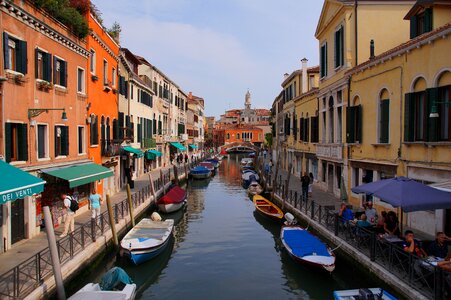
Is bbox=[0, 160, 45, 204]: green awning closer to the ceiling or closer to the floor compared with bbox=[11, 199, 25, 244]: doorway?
closer to the ceiling

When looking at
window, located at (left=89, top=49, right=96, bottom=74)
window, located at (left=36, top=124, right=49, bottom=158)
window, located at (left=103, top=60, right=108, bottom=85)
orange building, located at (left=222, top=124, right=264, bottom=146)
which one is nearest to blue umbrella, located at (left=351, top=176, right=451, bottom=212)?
window, located at (left=36, top=124, right=49, bottom=158)

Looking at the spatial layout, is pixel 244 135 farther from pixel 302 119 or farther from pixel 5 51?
pixel 5 51

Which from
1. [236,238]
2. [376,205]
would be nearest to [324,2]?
[376,205]

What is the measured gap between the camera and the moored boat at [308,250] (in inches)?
446

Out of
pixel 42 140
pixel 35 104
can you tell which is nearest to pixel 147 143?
pixel 42 140

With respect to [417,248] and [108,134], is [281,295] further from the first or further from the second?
[108,134]

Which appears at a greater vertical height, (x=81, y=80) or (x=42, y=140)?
(x=81, y=80)

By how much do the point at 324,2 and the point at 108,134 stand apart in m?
13.0

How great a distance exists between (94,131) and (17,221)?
762cm

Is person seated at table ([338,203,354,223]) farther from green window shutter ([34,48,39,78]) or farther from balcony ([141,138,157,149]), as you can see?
balcony ([141,138,157,149])

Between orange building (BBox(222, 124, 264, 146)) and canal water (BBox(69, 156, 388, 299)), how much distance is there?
254 feet

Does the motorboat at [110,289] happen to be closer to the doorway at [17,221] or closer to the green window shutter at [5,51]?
the doorway at [17,221]

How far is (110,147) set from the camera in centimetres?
2091

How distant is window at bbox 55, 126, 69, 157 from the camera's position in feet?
47.7
